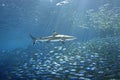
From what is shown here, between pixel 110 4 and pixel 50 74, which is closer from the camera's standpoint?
pixel 50 74

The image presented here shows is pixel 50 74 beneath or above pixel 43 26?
beneath

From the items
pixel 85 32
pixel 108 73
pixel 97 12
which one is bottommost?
pixel 108 73

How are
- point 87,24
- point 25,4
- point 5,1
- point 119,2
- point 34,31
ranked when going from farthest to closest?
point 34,31 < point 87,24 < point 119,2 < point 25,4 < point 5,1

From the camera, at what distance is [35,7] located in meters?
130

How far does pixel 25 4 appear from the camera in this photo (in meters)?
122

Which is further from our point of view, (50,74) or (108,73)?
(50,74)

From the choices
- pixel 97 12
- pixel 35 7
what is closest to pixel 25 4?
pixel 35 7

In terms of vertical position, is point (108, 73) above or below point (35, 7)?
below

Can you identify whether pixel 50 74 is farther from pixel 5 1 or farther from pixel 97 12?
pixel 97 12

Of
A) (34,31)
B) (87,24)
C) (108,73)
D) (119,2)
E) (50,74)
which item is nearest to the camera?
(108,73)

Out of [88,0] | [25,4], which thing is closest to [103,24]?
[88,0]

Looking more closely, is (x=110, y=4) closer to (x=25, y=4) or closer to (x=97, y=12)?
(x=97, y=12)

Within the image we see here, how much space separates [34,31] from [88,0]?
41906 mm

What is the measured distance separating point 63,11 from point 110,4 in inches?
1174
